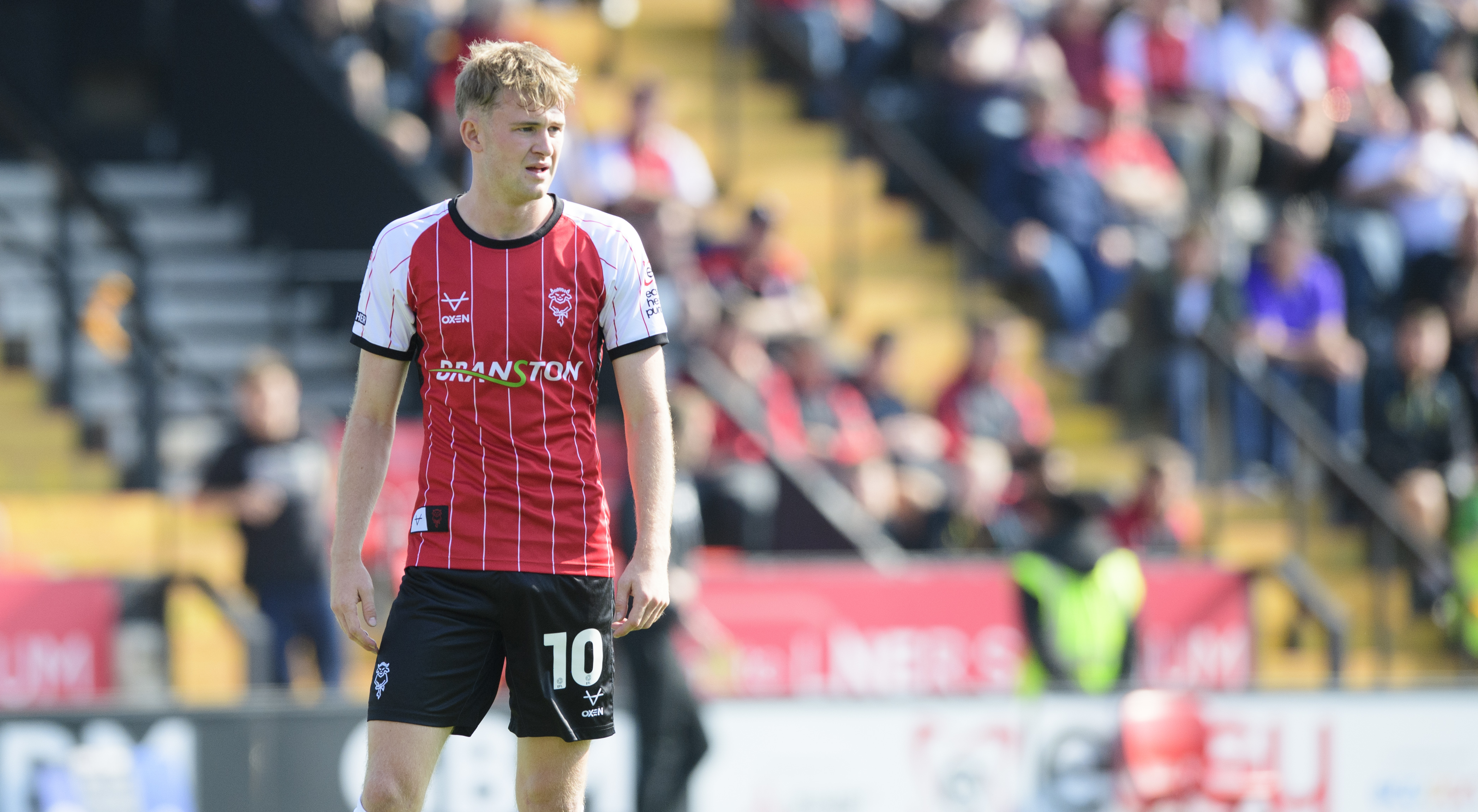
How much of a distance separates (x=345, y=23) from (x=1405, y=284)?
24.1ft

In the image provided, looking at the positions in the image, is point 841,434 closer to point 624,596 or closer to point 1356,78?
point 1356,78

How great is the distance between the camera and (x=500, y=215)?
14.9 feet

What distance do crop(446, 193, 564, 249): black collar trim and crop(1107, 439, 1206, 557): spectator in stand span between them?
695cm

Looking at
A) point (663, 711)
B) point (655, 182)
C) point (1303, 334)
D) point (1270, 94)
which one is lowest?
point (663, 711)

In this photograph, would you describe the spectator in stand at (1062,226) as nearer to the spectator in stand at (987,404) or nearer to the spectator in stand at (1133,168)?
the spectator in stand at (1133,168)

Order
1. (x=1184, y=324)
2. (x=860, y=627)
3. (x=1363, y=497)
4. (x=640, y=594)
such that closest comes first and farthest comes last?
(x=640, y=594)
(x=860, y=627)
(x=1363, y=497)
(x=1184, y=324)

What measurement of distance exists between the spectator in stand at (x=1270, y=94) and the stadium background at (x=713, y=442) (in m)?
0.26

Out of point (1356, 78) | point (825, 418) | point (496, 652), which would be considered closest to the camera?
point (496, 652)

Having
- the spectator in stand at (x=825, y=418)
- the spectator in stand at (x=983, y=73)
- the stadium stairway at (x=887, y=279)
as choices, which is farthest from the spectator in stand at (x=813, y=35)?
the spectator in stand at (x=825, y=418)

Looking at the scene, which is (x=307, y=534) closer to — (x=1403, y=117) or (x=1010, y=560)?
(x=1010, y=560)

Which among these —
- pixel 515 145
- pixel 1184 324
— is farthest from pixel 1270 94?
pixel 515 145

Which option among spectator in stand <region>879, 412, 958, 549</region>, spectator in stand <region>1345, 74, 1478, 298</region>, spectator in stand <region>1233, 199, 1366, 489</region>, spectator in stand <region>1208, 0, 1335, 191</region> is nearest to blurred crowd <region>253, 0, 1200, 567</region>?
spectator in stand <region>879, 412, 958, 549</region>

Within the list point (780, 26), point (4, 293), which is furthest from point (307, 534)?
point (780, 26)

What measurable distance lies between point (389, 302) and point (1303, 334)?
30.5 feet
